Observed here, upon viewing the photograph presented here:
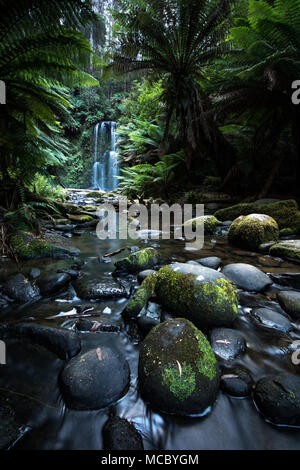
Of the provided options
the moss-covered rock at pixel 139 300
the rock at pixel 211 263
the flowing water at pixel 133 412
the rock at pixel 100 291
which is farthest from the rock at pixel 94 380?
the rock at pixel 211 263

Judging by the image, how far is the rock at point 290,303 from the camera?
1711 mm

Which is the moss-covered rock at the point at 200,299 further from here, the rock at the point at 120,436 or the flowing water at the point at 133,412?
the rock at the point at 120,436

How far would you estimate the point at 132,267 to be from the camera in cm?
257

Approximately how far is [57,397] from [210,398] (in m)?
0.77

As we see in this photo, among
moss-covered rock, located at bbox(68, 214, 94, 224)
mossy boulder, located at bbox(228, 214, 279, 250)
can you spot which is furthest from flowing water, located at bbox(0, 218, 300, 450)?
moss-covered rock, located at bbox(68, 214, 94, 224)

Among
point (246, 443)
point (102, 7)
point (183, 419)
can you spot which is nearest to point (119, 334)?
point (183, 419)

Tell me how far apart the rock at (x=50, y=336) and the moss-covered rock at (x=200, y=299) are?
75 cm

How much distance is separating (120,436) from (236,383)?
63cm

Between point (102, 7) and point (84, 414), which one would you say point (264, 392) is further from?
point (102, 7)

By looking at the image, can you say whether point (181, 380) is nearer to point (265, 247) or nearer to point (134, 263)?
point (134, 263)

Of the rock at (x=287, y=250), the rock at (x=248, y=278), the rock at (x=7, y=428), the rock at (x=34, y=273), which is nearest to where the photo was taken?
the rock at (x=7, y=428)

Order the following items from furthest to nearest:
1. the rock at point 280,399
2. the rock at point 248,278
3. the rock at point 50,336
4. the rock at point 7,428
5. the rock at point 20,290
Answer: the rock at point 248,278, the rock at point 20,290, the rock at point 50,336, the rock at point 280,399, the rock at point 7,428

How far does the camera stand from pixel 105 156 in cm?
1928

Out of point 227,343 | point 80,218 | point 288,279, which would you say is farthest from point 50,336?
point 80,218
